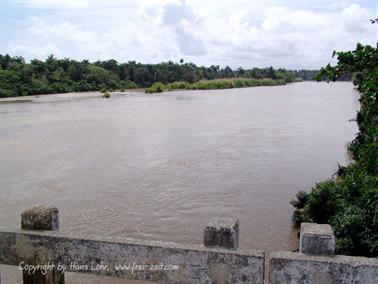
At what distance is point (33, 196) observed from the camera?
12.5 metres

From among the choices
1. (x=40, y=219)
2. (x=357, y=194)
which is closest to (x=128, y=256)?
(x=40, y=219)

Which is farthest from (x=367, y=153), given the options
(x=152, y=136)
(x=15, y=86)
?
(x=15, y=86)

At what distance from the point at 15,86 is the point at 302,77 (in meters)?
143

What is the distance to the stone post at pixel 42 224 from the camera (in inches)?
128

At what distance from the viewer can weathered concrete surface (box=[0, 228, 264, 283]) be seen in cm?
278

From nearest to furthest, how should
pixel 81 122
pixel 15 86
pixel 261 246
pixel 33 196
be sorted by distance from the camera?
1. pixel 261 246
2. pixel 33 196
3. pixel 81 122
4. pixel 15 86

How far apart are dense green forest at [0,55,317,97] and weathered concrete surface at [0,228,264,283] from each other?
5480 centimetres

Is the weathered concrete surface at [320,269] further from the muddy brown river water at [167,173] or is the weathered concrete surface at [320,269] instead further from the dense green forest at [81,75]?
the dense green forest at [81,75]

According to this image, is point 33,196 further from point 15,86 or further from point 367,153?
point 15,86

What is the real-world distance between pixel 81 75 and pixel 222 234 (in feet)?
233

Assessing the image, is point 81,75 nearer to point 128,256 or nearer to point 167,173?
point 167,173

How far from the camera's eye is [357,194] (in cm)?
764

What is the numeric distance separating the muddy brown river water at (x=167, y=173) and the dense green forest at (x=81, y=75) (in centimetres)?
3083

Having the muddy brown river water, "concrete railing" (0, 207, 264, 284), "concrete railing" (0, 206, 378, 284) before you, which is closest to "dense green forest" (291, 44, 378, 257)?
the muddy brown river water
